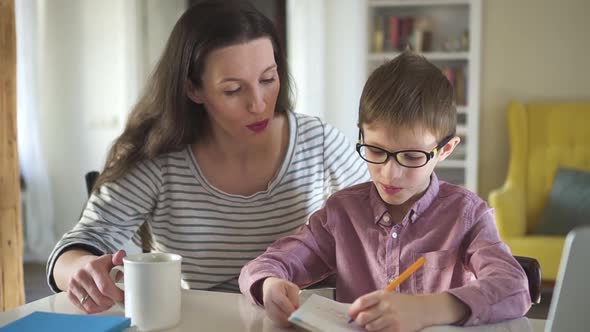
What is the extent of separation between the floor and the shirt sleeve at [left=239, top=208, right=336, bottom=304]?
7.81 feet

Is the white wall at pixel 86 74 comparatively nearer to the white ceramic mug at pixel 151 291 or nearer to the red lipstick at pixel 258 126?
the red lipstick at pixel 258 126

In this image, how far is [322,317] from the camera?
1.02 meters

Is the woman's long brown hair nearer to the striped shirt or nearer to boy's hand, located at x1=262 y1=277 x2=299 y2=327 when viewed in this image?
the striped shirt

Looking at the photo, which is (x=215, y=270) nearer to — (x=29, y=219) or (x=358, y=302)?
(x=358, y=302)

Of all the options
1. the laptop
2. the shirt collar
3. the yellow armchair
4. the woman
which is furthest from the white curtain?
the laptop

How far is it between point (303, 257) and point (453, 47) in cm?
364

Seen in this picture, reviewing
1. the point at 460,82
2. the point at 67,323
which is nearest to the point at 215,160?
the point at 67,323

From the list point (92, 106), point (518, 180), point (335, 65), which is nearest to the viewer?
point (518, 180)

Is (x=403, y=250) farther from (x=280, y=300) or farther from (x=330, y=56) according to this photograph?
(x=330, y=56)

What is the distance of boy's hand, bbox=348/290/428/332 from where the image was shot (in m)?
0.99

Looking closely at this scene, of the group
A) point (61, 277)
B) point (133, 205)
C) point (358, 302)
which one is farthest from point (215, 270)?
point (358, 302)

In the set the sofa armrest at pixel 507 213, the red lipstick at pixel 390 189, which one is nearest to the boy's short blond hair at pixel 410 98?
the red lipstick at pixel 390 189

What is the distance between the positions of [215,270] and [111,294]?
16.7 inches

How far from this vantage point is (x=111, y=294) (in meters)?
1.18
